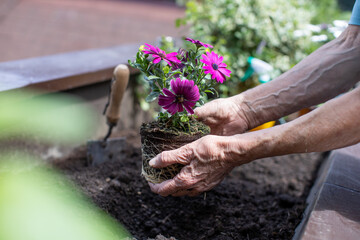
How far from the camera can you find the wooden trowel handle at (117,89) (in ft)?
7.44

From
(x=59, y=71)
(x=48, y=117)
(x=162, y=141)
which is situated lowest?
(x=48, y=117)

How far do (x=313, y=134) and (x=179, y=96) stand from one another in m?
0.57

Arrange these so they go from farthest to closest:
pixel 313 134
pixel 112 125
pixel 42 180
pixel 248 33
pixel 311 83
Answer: pixel 248 33 < pixel 112 125 < pixel 42 180 < pixel 311 83 < pixel 313 134

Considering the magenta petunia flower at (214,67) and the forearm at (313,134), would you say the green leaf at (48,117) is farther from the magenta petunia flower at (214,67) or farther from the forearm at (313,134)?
the forearm at (313,134)

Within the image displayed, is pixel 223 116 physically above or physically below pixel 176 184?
above

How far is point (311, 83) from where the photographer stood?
2037mm

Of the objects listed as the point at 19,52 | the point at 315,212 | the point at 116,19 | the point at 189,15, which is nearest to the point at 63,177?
the point at 315,212

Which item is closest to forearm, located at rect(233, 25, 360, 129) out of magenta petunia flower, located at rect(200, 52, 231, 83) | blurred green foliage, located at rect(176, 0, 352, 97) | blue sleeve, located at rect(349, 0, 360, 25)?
blue sleeve, located at rect(349, 0, 360, 25)

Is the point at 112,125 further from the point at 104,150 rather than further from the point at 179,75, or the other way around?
the point at 179,75

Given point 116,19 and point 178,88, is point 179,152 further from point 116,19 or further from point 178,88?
point 116,19

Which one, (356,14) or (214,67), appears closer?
(214,67)

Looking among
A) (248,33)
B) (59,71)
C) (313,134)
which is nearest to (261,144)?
(313,134)

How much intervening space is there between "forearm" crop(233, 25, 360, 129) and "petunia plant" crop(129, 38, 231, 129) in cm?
43

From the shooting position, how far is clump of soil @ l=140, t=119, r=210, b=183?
169cm
